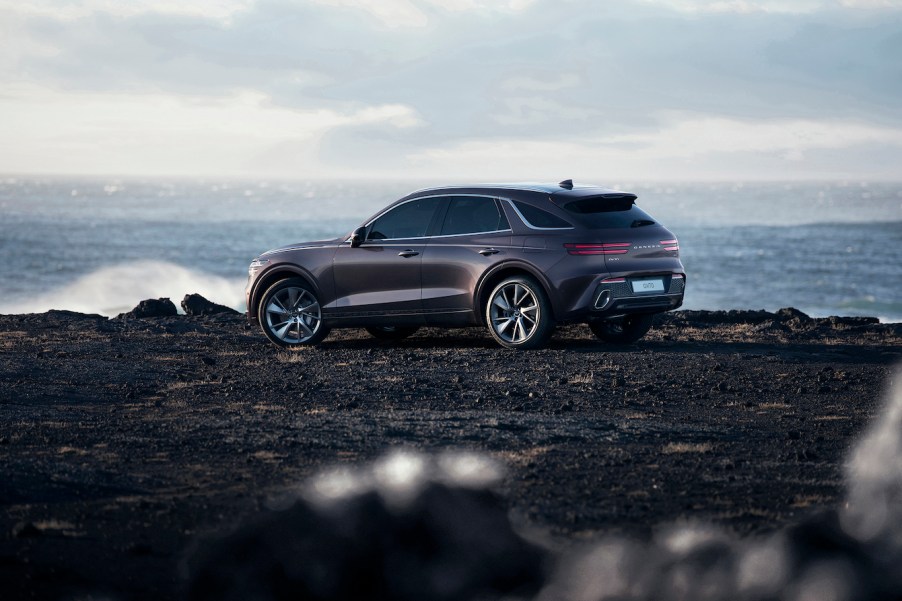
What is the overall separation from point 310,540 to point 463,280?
7.50 metres

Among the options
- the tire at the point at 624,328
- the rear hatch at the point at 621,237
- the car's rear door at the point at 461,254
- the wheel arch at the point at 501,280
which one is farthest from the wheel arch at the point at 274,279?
the tire at the point at 624,328

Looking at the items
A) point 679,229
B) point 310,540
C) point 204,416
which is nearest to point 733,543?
point 310,540

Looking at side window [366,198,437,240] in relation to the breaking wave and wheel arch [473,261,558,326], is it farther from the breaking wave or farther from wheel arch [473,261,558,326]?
the breaking wave

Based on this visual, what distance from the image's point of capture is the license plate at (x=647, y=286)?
1215 cm

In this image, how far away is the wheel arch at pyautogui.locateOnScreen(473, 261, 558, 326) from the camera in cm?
1207

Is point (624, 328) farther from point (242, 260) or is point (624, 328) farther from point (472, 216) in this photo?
point (242, 260)

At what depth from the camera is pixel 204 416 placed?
358 inches

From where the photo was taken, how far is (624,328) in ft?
44.8

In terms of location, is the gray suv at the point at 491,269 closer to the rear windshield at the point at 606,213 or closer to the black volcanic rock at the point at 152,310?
the rear windshield at the point at 606,213

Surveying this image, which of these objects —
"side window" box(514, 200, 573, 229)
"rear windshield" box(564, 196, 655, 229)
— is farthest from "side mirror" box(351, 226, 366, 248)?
"rear windshield" box(564, 196, 655, 229)

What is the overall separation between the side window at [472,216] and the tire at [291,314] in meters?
1.88

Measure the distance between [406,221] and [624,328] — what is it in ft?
9.20

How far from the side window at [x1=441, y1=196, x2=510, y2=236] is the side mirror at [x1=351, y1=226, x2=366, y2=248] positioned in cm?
97

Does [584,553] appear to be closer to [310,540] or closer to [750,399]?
[310,540]
